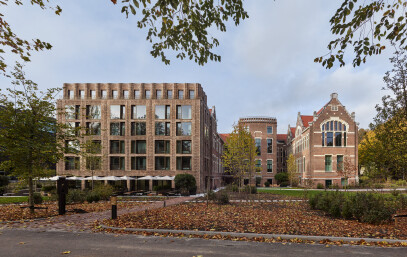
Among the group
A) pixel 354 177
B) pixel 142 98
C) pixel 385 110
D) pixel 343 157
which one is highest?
pixel 142 98

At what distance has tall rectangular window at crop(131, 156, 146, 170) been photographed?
4038 cm

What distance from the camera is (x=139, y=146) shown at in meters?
40.7

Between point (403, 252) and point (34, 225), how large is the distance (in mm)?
12946

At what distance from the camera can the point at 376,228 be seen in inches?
404

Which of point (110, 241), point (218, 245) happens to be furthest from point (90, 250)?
point (218, 245)

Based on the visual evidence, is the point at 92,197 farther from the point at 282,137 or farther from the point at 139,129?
the point at 282,137

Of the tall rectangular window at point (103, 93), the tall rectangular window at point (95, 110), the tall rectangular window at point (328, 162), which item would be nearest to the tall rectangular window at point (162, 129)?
the tall rectangular window at point (95, 110)

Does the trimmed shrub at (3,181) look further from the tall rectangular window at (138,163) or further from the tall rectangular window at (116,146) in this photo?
the tall rectangular window at (138,163)

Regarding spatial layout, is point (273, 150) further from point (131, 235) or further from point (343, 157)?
point (131, 235)

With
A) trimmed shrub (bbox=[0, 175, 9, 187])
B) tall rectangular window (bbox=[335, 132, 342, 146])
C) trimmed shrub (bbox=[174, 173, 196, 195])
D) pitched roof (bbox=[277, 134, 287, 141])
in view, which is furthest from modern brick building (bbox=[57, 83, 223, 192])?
pitched roof (bbox=[277, 134, 287, 141])

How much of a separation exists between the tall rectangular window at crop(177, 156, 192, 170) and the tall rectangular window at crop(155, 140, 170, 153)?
2.30 m

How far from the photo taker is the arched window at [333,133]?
159 feet

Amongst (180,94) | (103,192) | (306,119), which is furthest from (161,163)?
(306,119)

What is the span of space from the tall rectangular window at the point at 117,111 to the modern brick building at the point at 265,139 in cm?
2983
